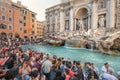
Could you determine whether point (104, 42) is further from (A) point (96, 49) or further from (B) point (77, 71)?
(B) point (77, 71)

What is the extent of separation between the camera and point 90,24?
36.0 metres

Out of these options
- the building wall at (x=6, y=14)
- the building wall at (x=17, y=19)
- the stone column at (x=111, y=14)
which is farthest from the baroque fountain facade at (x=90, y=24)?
the building wall at (x=6, y=14)

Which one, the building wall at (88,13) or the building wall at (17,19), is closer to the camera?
the building wall at (88,13)

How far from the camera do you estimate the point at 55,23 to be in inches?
1909

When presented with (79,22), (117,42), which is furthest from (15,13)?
(117,42)

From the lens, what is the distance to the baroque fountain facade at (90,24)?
24.2 meters

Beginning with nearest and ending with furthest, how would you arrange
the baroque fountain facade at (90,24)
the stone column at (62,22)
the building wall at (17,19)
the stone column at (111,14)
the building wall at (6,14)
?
the baroque fountain facade at (90,24), the stone column at (111,14), the building wall at (6,14), the building wall at (17,19), the stone column at (62,22)

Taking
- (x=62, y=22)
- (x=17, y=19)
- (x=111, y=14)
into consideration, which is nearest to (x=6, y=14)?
(x=17, y=19)

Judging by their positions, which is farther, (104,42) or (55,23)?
(55,23)

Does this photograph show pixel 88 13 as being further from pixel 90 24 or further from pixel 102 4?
pixel 102 4

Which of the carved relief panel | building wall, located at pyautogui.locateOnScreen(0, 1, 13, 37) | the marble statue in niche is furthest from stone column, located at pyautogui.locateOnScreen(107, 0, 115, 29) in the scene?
building wall, located at pyautogui.locateOnScreen(0, 1, 13, 37)

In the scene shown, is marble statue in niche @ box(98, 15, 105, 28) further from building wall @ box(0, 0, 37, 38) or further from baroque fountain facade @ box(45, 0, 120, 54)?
building wall @ box(0, 0, 37, 38)

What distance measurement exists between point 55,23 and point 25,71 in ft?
141

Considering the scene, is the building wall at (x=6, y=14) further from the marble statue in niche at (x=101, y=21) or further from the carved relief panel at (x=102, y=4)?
the marble statue in niche at (x=101, y=21)
